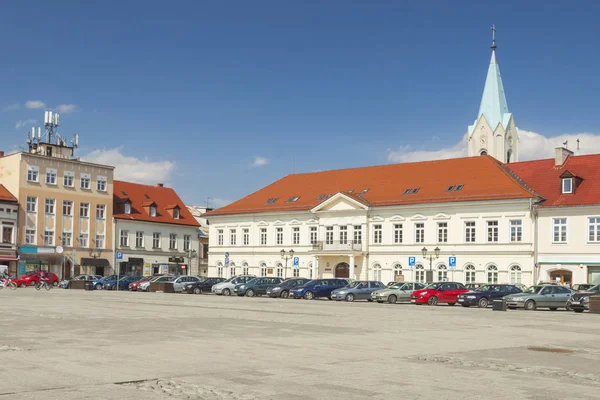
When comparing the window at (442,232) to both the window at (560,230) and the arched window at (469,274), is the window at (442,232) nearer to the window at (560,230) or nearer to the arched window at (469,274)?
the arched window at (469,274)

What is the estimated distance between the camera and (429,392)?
10953 mm

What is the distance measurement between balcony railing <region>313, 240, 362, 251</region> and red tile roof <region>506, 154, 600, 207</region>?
48.7 ft

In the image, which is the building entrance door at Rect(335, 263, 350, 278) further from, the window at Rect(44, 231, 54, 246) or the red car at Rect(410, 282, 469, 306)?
the window at Rect(44, 231, 54, 246)

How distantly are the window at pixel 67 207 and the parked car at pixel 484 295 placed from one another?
47.4 m

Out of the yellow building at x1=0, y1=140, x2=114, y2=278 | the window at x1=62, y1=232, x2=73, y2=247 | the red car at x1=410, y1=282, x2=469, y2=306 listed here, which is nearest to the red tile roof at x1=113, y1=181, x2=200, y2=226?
the yellow building at x1=0, y1=140, x2=114, y2=278

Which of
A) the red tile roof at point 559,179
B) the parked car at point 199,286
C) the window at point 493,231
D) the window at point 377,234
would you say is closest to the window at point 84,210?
the parked car at point 199,286

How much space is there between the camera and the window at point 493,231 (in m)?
59.1

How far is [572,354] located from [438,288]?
28.5 metres

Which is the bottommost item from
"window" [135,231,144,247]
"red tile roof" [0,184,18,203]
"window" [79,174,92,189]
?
"window" [135,231,144,247]

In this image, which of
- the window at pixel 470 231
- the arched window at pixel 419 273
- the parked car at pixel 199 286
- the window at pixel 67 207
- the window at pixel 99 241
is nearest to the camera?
the parked car at pixel 199 286

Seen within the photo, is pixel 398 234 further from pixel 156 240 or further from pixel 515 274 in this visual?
pixel 156 240

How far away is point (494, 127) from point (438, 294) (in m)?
43.8

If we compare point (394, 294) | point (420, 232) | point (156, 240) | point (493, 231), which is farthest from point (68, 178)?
point (394, 294)

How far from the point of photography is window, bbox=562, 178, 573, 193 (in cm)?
5700
